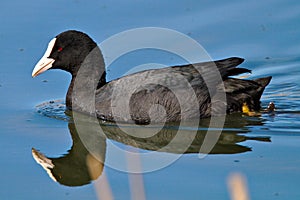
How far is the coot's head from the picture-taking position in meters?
7.60

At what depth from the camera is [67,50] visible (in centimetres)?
764

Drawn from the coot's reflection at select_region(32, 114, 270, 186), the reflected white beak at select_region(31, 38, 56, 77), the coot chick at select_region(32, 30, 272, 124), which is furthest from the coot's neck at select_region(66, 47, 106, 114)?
the reflected white beak at select_region(31, 38, 56, 77)

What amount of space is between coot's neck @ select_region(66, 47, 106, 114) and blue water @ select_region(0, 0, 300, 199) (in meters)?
0.29

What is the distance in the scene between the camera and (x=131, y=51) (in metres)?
8.68

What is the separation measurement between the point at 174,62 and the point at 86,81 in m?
1.23

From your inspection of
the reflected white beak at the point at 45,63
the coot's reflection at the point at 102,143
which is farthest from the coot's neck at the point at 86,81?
the reflected white beak at the point at 45,63

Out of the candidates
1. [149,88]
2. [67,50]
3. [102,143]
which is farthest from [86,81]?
[102,143]

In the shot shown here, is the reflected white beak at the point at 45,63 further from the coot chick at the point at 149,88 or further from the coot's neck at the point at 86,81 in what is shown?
the coot's neck at the point at 86,81

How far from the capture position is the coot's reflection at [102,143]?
5949mm

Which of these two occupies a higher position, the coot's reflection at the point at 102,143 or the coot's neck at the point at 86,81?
the coot's neck at the point at 86,81

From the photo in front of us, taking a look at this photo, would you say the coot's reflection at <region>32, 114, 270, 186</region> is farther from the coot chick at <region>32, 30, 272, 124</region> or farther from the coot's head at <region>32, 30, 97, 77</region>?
the coot's head at <region>32, 30, 97, 77</region>

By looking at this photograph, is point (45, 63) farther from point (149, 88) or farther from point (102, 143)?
point (102, 143)

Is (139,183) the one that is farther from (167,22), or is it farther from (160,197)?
(167,22)

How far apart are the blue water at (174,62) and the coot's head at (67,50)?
0.40 meters
